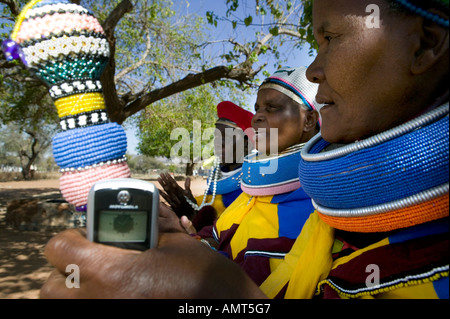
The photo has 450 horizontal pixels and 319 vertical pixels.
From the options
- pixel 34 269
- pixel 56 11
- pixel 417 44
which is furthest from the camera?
pixel 34 269

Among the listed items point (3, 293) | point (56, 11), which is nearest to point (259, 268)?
point (56, 11)

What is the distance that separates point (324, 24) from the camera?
1.04 metres

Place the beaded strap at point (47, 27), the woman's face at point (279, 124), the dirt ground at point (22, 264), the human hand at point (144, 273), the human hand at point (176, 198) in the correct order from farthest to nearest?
the dirt ground at point (22, 264)
the human hand at point (176, 198)
the woman's face at point (279, 124)
the beaded strap at point (47, 27)
the human hand at point (144, 273)

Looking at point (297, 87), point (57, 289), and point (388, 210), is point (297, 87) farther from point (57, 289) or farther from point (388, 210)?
point (57, 289)

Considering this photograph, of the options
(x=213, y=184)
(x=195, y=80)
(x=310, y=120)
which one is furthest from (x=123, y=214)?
(x=195, y=80)

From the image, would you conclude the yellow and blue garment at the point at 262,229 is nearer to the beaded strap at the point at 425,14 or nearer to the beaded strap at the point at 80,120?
the beaded strap at the point at 80,120

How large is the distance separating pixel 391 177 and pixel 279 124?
130cm

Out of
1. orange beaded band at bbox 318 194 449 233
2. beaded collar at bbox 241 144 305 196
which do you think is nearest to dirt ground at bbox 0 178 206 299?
beaded collar at bbox 241 144 305 196

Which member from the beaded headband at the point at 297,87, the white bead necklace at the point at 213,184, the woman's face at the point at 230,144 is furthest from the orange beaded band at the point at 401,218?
the woman's face at the point at 230,144

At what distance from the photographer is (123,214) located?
0.81 m

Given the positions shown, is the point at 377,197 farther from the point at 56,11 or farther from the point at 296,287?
the point at 56,11

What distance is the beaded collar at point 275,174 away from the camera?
1856mm

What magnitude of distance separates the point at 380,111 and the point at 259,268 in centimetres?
88

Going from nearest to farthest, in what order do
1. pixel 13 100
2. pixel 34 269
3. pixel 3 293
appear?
pixel 3 293
pixel 34 269
pixel 13 100
